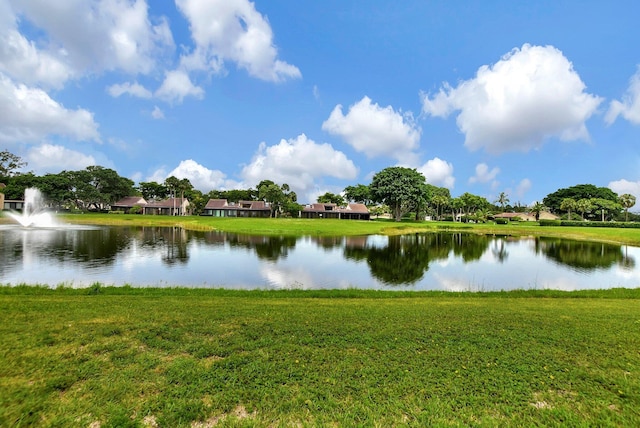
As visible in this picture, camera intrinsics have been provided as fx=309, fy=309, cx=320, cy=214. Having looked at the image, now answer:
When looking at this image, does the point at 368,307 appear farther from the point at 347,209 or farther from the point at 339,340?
the point at 347,209

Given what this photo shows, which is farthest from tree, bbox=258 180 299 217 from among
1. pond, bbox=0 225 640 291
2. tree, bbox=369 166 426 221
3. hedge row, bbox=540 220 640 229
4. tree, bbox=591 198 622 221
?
tree, bbox=591 198 622 221

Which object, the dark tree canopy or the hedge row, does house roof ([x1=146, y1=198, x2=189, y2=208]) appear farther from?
the dark tree canopy

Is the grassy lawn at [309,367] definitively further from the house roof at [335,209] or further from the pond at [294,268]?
the house roof at [335,209]

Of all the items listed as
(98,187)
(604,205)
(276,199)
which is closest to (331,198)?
(276,199)

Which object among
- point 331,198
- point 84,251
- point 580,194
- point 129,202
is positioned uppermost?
point 580,194

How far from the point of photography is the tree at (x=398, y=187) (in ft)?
277

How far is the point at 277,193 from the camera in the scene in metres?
88.2

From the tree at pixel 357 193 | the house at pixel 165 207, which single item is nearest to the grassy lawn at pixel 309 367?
the house at pixel 165 207

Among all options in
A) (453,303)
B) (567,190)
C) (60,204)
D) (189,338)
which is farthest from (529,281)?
(567,190)

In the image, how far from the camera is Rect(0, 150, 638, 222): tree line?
85.4 m

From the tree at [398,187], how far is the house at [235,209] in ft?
114

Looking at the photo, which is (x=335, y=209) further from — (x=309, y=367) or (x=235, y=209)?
(x=309, y=367)

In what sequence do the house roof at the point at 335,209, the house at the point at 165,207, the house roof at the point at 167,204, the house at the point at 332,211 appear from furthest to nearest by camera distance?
the house roof at the point at 335,209
the house at the point at 332,211
the house roof at the point at 167,204
the house at the point at 165,207

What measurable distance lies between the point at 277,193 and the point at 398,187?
33.8m
